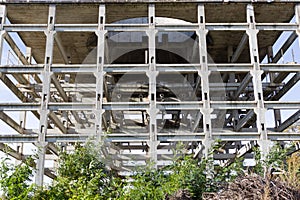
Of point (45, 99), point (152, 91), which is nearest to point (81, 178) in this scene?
point (152, 91)

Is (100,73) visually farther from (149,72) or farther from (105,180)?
(105,180)

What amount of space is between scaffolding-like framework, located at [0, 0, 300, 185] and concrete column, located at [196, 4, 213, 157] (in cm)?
6

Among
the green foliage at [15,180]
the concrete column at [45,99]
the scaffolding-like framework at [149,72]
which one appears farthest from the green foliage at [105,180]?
the concrete column at [45,99]

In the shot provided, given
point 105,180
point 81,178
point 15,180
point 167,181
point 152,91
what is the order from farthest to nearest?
point 152,91 → point 105,180 → point 167,181 → point 81,178 → point 15,180

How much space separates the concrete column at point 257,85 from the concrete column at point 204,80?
268 cm

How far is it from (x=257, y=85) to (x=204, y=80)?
305 centimetres

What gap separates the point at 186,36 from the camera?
82.7 feet

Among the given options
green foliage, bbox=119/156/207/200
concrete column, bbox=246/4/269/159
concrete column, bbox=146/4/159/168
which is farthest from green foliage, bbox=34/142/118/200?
concrete column, bbox=246/4/269/159

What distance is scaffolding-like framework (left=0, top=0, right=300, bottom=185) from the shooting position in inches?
815

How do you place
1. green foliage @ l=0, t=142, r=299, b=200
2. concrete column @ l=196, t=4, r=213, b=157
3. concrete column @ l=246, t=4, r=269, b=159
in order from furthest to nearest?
concrete column @ l=196, t=4, r=213, b=157 → concrete column @ l=246, t=4, r=269, b=159 → green foliage @ l=0, t=142, r=299, b=200

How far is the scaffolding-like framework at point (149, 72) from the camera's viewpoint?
20703 mm

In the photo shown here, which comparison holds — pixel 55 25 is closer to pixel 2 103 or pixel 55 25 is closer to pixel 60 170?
pixel 2 103

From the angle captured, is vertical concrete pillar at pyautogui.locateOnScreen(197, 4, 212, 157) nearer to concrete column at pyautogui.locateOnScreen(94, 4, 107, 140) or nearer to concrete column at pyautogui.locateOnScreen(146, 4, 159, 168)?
concrete column at pyautogui.locateOnScreen(146, 4, 159, 168)

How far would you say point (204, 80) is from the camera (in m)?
21.4
